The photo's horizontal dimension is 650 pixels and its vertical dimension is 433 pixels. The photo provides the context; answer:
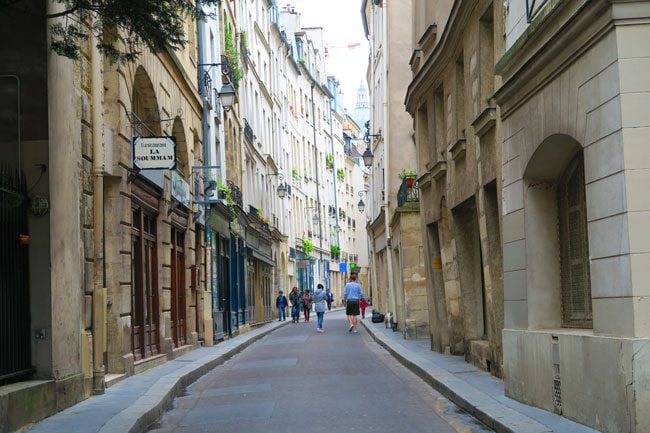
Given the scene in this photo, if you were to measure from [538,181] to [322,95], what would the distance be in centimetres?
6422

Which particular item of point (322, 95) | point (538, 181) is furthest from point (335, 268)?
point (538, 181)

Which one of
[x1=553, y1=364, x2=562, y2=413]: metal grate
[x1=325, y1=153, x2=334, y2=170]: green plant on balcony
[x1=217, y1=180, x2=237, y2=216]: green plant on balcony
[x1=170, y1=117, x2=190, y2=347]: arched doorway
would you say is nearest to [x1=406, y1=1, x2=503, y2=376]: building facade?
[x1=553, y1=364, x2=562, y2=413]: metal grate

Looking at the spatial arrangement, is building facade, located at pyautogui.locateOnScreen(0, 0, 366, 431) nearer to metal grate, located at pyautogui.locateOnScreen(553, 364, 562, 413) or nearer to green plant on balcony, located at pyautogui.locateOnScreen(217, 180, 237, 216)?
green plant on balcony, located at pyautogui.locateOnScreen(217, 180, 237, 216)

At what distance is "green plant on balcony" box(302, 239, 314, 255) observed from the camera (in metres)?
62.6

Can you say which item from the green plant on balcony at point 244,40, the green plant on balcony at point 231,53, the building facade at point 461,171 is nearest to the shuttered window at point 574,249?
the building facade at point 461,171

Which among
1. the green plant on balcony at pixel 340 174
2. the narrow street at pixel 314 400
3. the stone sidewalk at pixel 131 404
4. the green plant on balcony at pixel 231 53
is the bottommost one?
the narrow street at pixel 314 400

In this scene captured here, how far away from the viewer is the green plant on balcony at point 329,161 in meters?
75.1

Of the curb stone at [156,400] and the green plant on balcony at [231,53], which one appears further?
the green plant on balcony at [231,53]

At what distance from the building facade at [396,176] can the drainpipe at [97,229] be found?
42.1 ft

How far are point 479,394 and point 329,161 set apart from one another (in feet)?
212

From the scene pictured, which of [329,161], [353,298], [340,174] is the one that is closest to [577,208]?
[353,298]

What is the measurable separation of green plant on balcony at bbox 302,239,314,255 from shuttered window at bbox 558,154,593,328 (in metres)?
52.0

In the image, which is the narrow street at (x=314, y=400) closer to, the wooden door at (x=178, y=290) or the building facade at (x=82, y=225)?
the building facade at (x=82, y=225)

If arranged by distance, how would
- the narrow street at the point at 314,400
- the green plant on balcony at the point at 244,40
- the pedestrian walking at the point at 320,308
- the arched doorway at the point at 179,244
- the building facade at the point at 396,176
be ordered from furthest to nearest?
the green plant on balcony at the point at 244,40
the pedestrian walking at the point at 320,308
the building facade at the point at 396,176
the arched doorway at the point at 179,244
the narrow street at the point at 314,400
